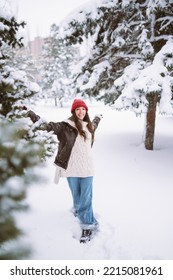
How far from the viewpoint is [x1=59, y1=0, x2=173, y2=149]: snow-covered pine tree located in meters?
8.74

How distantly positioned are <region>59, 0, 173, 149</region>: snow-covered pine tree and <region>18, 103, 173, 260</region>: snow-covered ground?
7.21 ft

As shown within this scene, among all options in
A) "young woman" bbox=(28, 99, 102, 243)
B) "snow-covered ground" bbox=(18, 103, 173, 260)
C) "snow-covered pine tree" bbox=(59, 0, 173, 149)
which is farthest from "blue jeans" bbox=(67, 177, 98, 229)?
"snow-covered pine tree" bbox=(59, 0, 173, 149)

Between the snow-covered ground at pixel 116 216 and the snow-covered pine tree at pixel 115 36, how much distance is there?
2197 millimetres

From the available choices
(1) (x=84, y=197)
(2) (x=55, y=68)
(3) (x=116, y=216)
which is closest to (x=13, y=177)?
(1) (x=84, y=197)

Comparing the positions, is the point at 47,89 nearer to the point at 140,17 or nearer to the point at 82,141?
the point at 140,17

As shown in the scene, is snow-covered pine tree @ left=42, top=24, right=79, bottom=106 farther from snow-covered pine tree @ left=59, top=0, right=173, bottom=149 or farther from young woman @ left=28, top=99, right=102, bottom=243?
young woman @ left=28, top=99, right=102, bottom=243

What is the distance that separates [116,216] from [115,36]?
6.64 meters

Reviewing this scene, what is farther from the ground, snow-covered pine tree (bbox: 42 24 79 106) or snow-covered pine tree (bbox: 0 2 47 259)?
snow-covered pine tree (bbox: 42 24 79 106)

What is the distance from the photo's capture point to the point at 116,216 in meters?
5.46

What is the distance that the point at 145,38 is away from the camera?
28.2ft

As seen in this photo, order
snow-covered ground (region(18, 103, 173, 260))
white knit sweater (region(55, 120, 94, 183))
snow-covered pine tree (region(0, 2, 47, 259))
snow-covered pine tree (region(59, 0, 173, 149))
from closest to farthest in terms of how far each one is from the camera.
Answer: snow-covered pine tree (region(0, 2, 47, 259)), snow-covered ground (region(18, 103, 173, 260)), white knit sweater (region(55, 120, 94, 183)), snow-covered pine tree (region(59, 0, 173, 149))

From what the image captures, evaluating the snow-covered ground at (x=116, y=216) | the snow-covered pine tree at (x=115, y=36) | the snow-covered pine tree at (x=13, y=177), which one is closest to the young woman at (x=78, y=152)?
the snow-covered ground at (x=116, y=216)

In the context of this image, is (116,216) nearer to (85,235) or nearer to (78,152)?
(85,235)
